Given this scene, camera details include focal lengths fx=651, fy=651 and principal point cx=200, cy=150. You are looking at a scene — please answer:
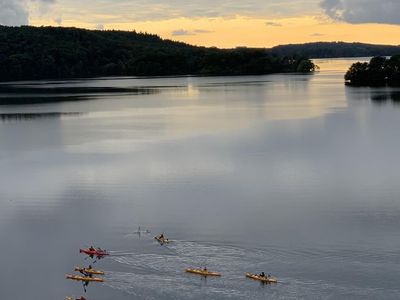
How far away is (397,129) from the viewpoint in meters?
48.1

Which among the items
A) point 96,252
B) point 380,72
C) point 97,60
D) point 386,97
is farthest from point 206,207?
point 97,60

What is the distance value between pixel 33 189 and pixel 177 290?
47.8ft

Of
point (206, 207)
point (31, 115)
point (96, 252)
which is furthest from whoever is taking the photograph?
point (31, 115)

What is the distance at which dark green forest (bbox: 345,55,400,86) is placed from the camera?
297ft

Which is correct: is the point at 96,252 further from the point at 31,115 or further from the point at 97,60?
the point at 97,60

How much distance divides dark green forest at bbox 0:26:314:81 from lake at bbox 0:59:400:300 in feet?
295

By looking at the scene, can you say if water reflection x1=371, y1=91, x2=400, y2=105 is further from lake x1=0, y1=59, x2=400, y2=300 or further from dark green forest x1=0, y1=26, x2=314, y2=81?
dark green forest x1=0, y1=26, x2=314, y2=81

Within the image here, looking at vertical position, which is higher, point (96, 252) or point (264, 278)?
point (96, 252)

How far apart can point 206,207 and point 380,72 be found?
7027 cm

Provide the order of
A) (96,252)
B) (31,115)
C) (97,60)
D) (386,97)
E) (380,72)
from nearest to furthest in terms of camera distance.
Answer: (96,252)
(31,115)
(386,97)
(380,72)
(97,60)

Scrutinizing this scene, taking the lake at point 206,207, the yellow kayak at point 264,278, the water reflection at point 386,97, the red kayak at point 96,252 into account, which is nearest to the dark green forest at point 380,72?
the water reflection at point 386,97

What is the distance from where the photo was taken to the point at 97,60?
152m

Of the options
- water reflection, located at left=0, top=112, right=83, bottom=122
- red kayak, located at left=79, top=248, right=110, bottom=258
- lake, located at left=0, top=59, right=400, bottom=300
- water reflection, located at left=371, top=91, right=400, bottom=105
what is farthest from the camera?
water reflection, located at left=371, top=91, right=400, bottom=105

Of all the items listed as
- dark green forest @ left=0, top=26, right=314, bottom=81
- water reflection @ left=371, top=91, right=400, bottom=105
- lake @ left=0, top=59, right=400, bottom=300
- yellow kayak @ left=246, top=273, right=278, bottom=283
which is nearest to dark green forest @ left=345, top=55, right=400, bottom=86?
water reflection @ left=371, top=91, right=400, bottom=105
